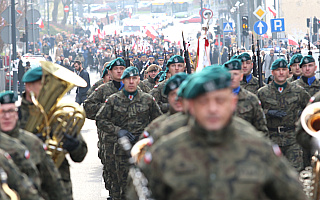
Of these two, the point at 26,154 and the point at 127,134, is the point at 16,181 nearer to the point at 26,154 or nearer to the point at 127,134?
the point at 26,154

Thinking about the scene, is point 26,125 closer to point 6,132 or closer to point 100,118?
point 6,132

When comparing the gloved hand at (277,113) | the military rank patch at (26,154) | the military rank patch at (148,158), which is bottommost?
the gloved hand at (277,113)

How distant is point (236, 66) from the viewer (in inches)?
362

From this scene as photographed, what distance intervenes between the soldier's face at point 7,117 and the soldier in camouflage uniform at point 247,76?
6484 millimetres

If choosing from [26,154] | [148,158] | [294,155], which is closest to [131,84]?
[294,155]

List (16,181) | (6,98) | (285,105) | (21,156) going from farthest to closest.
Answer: (285,105) → (6,98) → (21,156) → (16,181)

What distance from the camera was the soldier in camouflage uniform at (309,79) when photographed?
41.5ft

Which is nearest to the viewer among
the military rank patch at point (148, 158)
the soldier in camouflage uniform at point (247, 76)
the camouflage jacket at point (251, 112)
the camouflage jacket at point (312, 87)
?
the military rank patch at point (148, 158)

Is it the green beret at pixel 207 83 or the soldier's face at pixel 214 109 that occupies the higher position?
the green beret at pixel 207 83

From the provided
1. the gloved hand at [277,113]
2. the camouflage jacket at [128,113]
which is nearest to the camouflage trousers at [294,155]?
the gloved hand at [277,113]

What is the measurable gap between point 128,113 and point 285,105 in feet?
6.69

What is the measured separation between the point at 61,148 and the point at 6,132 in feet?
4.30

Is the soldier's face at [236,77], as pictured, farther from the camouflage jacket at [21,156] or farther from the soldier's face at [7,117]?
the camouflage jacket at [21,156]

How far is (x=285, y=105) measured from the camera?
35.2 feet
